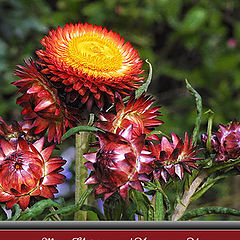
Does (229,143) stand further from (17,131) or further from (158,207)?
(17,131)

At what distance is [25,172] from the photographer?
1.46 feet

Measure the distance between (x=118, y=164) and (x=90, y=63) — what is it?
15cm

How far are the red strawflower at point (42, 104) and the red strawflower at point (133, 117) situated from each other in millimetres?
47

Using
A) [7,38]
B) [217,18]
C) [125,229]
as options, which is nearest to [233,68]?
[217,18]

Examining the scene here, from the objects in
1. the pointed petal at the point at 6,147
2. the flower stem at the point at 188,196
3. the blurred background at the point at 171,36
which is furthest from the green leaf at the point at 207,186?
the blurred background at the point at 171,36

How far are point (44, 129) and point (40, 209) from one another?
3.7 inches

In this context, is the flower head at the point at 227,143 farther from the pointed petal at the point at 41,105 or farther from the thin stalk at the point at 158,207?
the pointed petal at the point at 41,105

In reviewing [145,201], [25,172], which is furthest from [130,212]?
[25,172]

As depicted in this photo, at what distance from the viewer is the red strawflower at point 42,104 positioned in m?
0.48

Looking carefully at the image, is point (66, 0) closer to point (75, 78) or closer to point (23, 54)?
point (23, 54)

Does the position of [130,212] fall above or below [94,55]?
below

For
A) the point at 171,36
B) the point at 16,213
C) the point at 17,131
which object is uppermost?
the point at 171,36

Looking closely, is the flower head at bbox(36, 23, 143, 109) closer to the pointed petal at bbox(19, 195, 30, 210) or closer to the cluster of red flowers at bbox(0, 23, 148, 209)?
the cluster of red flowers at bbox(0, 23, 148, 209)

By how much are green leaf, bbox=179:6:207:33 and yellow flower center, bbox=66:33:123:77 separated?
182 cm
